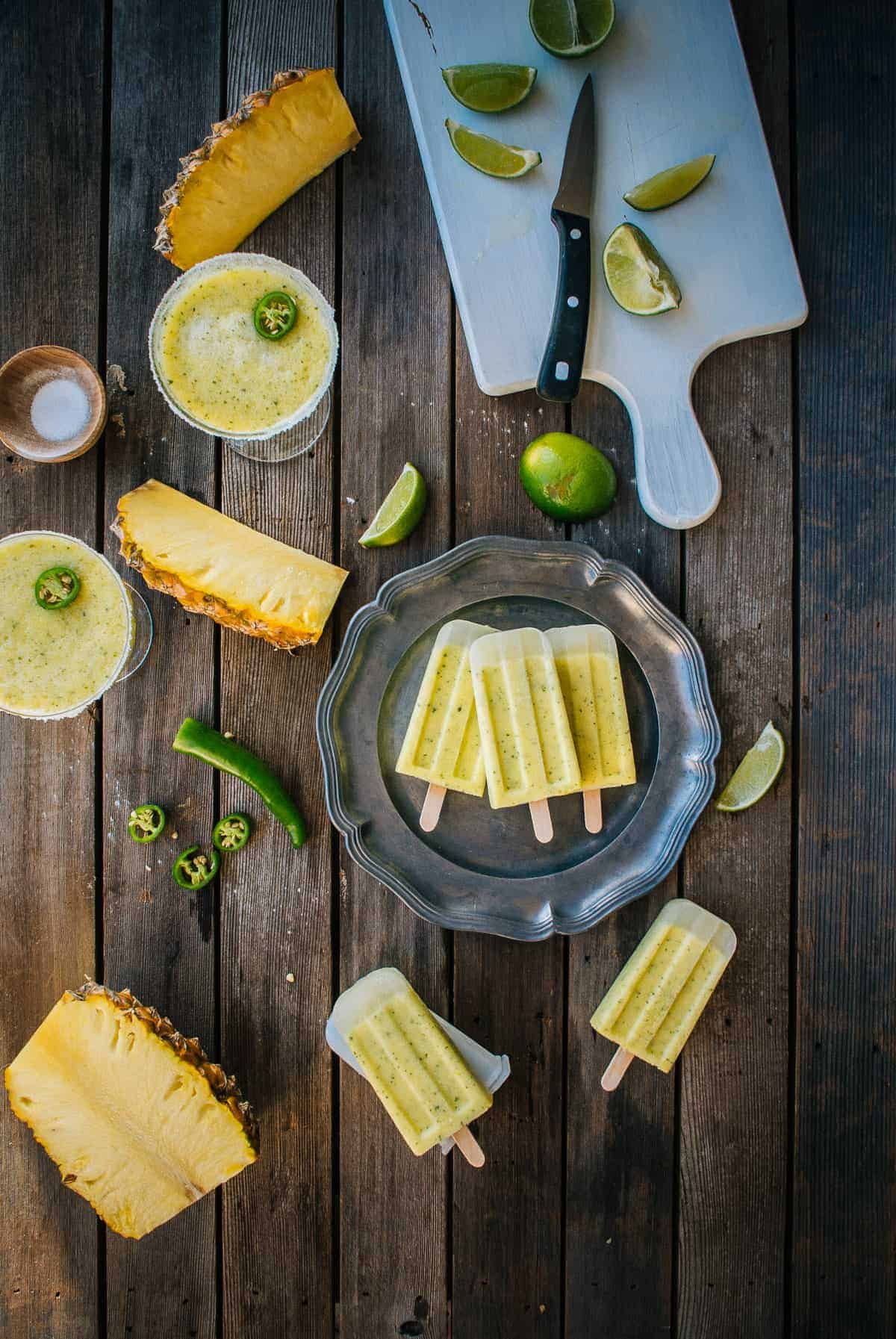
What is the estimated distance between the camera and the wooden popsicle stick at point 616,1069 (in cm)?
230

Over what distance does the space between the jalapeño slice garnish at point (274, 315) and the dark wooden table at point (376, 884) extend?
21cm

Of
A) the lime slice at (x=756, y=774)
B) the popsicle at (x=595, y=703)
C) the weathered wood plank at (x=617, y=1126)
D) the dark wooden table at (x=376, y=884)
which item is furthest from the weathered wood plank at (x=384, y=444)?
the lime slice at (x=756, y=774)

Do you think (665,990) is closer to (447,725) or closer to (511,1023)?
(511,1023)

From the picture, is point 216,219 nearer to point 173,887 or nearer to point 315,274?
point 315,274

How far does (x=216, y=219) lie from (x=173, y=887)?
5.96 ft

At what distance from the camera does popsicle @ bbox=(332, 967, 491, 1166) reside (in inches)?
87.9

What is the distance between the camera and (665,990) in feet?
7.41

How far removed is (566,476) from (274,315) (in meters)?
0.87

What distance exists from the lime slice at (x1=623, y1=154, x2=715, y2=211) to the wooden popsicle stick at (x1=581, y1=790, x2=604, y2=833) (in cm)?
155

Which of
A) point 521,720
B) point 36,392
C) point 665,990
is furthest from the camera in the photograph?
point 36,392

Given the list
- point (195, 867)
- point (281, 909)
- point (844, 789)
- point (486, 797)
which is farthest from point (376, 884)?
point (844, 789)

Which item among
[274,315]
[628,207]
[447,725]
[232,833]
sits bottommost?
[232,833]

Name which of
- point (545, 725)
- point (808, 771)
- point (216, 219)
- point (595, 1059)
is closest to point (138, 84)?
point (216, 219)

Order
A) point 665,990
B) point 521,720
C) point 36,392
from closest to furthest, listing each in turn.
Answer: point 521,720 < point 665,990 < point 36,392
